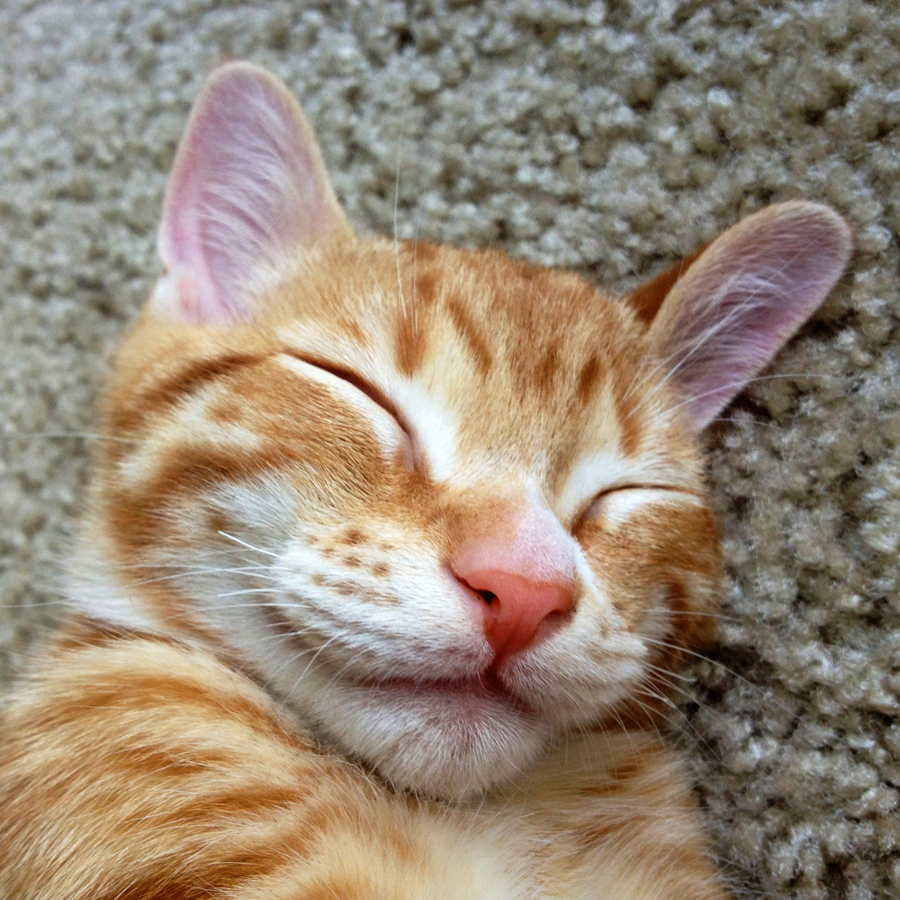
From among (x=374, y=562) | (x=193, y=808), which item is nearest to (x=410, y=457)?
(x=374, y=562)

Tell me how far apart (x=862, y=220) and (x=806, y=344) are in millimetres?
139

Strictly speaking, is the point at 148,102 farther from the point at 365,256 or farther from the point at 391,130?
the point at 365,256

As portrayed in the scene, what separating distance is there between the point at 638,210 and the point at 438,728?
689 mm

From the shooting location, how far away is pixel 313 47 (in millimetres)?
1329

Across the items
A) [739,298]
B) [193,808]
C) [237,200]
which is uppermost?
[237,200]

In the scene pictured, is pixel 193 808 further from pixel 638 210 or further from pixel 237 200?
pixel 638 210

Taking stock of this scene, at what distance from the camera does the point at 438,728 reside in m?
0.69

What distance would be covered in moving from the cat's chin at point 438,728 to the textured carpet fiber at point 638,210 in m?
0.32

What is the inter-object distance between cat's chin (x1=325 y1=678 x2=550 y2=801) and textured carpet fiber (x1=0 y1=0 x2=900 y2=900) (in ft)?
1.04

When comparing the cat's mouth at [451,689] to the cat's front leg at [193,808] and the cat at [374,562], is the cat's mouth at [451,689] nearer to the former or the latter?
the cat at [374,562]

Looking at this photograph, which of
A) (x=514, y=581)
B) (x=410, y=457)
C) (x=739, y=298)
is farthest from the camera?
(x=739, y=298)

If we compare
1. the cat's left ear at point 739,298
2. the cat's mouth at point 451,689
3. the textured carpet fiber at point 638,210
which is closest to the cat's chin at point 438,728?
the cat's mouth at point 451,689

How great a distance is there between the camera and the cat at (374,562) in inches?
26.7

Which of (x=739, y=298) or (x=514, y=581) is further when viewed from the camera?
(x=739, y=298)
